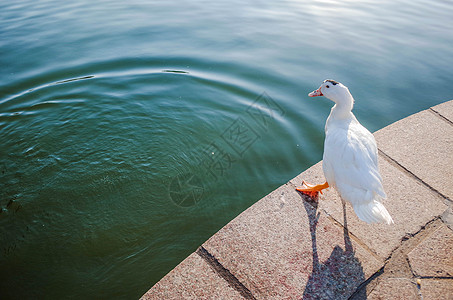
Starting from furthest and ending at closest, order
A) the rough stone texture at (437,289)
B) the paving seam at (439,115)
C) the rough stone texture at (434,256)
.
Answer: the paving seam at (439,115)
the rough stone texture at (434,256)
the rough stone texture at (437,289)

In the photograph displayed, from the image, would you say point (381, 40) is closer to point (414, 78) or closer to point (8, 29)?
point (414, 78)

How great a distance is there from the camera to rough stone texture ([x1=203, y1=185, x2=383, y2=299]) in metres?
2.23

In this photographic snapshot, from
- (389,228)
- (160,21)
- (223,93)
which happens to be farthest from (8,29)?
(389,228)

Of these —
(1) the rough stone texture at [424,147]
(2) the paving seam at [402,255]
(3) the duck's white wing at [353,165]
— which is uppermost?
(3) the duck's white wing at [353,165]

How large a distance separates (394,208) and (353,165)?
0.69 m

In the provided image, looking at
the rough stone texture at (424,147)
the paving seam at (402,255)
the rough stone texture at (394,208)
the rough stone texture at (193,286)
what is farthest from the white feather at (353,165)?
the rough stone texture at (193,286)

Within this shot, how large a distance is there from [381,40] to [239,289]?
309 inches

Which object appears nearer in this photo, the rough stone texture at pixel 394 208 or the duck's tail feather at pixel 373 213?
the duck's tail feather at pixel 373 213

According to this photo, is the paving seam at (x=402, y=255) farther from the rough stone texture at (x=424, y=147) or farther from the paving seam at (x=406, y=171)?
the rough stone texture at (x=424, y=147)

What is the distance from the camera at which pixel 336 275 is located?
7.55 feet

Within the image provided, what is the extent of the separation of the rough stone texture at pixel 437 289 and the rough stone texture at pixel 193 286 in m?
1.41

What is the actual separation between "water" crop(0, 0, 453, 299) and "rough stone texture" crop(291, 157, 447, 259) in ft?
3.03

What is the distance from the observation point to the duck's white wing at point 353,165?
250 centimetres

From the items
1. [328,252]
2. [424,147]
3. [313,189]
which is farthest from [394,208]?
[424,147]
